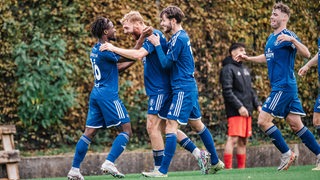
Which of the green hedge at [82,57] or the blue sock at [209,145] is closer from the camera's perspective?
the blue sock at [209,145]

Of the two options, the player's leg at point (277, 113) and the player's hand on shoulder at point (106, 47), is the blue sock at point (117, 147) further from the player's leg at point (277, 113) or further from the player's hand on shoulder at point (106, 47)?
the player's leg at point (277, 113)

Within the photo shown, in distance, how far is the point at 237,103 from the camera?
15914 mm

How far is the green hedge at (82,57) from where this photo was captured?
52.9 ft

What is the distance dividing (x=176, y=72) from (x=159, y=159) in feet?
3.96

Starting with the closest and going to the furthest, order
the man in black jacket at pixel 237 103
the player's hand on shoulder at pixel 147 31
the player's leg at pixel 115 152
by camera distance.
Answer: the player's leg at pixel 115 152 < the player's hand on shoulder at pixel 147 31 < the man in black jacket at pixel 237 103

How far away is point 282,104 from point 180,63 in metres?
1.47

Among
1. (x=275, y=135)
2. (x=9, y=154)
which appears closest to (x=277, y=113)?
(x=275, y=135)

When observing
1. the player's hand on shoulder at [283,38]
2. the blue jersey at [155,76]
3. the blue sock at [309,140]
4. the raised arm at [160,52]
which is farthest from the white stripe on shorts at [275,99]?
the raised arm at [160,52]

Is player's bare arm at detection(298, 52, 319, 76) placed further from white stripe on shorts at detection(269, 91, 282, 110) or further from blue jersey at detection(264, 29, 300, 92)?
white stripe on shorts at detection(269, 91, 282, 110)

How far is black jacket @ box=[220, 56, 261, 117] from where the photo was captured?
630 inches

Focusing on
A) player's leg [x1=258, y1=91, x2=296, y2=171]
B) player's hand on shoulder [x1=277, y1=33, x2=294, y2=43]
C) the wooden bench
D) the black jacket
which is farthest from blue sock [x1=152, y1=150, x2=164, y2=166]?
the black jacket

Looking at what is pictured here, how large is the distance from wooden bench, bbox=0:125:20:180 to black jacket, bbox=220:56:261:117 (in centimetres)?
336

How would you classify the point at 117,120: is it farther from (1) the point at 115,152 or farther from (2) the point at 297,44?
(2) the point at 297,44

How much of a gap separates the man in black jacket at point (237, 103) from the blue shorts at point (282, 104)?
8.17 feet
